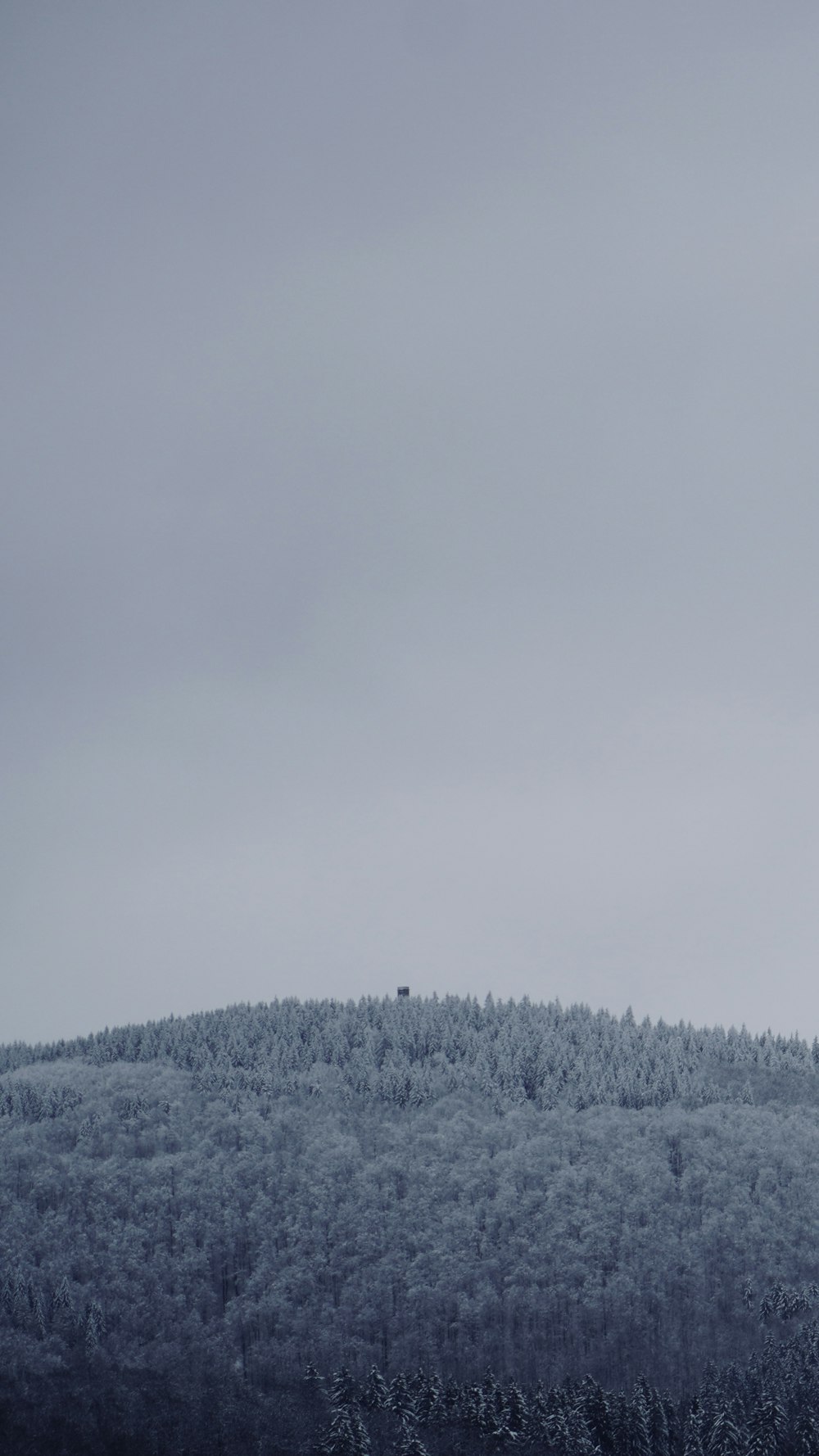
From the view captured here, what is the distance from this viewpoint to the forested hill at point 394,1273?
141750mm

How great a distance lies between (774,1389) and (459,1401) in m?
31.2

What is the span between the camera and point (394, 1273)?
170 metres

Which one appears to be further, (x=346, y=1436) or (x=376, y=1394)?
(x=376, y=1394)

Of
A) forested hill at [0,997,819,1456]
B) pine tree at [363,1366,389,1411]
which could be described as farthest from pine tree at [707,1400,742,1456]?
pine tree at [363,1366,389,1411]

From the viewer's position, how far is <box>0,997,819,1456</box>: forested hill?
14175cm

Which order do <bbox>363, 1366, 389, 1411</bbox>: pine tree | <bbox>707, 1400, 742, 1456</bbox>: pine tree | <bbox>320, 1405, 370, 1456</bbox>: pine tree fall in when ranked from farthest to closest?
<bbox>363, 1366, 389, 1411</bbox>: pine tree
<bbox>320, 1405, 370, 1456</bbox>: pine tree
<bbox>707, 1400, 742, 1456</bbox>: pine tree

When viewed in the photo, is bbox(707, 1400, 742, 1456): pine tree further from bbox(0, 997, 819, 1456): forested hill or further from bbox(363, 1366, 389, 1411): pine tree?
bbox(363, 1366, 389, 1411): pine tree

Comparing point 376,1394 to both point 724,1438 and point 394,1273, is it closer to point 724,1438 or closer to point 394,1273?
point 394,1273

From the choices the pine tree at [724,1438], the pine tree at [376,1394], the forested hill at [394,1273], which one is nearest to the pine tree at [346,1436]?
the forested hill at [394,1273]

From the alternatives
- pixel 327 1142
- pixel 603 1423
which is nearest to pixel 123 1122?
pixel 327 1142

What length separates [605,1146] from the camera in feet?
632

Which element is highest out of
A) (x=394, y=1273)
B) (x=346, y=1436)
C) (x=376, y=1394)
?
(x=394, y=1273)

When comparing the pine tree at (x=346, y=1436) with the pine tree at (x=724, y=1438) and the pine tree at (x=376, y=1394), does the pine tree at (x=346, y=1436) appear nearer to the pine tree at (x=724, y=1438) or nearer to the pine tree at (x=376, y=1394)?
the pine tree at (x=376, y=1394)

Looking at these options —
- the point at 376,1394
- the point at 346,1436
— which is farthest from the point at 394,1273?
the point at 346,1436
